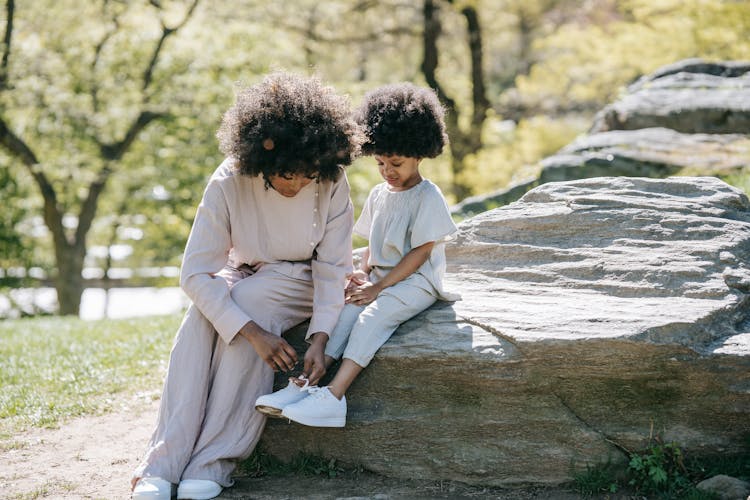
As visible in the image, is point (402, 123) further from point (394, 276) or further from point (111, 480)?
point (111, 480)

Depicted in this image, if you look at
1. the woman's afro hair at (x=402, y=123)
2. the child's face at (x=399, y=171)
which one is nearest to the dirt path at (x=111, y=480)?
the child's face at (x=399, y=171)

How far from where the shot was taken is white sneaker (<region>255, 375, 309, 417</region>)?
3266mm

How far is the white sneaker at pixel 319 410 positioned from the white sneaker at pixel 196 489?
0.44 meters

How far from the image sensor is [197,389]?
3379 millimetres

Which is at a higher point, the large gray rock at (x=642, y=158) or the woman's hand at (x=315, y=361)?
the large gray rock at (x=642, y=158)

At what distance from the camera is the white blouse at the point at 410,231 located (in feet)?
12.3

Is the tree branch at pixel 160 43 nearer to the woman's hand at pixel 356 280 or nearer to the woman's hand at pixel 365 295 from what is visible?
the woman's hand at pixel 356 280

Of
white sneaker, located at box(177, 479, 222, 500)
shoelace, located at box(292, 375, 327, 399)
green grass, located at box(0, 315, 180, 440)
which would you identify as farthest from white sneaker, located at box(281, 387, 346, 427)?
green grass, located at box(0, 315, 180, 440)

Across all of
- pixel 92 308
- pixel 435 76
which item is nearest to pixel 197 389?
pixel 435 76

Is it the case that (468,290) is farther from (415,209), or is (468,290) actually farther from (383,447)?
(383,447)

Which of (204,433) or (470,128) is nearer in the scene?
(204,433)

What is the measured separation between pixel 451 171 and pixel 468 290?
1130cm

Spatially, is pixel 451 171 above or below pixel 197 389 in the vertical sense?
above

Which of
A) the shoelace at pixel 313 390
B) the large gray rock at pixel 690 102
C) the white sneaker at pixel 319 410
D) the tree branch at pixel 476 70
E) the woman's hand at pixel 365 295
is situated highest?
the tree branch at pixel 476 70
